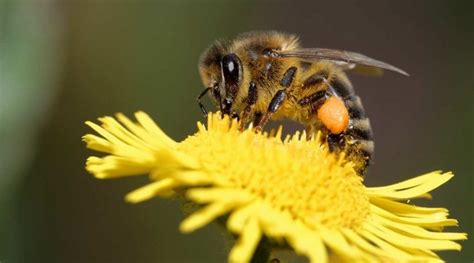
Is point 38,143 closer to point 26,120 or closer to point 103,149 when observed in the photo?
point 26,120

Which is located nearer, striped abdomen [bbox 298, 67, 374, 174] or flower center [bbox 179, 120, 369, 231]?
flower center [bbox 179, 120, 369, 231]

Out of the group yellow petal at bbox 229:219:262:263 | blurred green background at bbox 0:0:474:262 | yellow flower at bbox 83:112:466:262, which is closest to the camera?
yellow petal at bbox 229:219:262:263

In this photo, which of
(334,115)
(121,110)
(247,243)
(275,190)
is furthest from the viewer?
(121,110)

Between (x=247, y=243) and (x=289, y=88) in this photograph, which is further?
(x=289, y=88)

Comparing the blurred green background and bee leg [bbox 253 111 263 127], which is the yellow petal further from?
the blurred green background

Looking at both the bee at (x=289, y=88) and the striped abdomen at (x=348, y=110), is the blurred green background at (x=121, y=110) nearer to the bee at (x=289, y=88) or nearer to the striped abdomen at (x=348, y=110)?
the bee at (x=289, y=88)

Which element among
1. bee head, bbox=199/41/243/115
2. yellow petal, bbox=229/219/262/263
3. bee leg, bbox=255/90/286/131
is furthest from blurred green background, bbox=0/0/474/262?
yellow petal, bbox=229/219/262/263

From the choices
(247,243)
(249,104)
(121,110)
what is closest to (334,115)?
(249,104)

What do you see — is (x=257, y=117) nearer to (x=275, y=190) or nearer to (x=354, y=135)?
(x=354, y=135)
